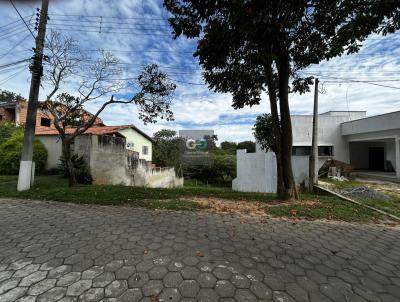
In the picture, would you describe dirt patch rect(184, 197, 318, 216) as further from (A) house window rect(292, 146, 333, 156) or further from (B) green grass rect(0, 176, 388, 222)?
(A) house window rect(292, 146, 333, 156)

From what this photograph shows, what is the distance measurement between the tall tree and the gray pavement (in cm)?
326

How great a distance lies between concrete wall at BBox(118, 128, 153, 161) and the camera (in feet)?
63.0

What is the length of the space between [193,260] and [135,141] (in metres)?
18.4

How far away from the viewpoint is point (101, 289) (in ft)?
7.80

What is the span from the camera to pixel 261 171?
47.4 feet

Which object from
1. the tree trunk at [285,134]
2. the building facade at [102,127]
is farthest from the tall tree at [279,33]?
the building facade at [102,127]

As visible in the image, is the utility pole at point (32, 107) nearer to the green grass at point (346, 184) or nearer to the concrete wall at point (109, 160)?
the concrete wall at point (109, 160)

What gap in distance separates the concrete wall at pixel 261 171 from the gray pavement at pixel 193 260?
7.33 metres

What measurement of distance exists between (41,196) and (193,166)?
1707 cm

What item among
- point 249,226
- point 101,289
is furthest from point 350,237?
point 101,289

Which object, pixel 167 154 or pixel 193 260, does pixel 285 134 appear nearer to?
pixel 193 260

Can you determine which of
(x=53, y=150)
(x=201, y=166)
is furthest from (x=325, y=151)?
(x=53, y=150)

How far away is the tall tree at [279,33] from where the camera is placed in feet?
15.9

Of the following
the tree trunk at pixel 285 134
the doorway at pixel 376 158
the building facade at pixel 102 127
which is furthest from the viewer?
the doorway at pixel 376 158
